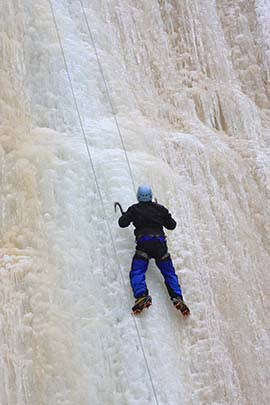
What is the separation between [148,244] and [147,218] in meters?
0.23

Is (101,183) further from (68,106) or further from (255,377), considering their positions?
(255,377)

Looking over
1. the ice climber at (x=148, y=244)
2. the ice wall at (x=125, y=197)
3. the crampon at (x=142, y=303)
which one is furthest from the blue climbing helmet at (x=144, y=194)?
the crampon at (x=142, y=303)

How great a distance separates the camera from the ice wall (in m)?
4.66

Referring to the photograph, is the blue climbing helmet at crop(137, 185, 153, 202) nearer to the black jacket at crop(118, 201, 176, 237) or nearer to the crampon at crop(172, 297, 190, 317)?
the black jacket at crop(118, 201, 176, 237)

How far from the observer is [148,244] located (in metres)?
4.84

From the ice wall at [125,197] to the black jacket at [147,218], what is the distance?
280 millimetres

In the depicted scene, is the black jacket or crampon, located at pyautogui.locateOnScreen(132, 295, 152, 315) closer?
crampon, located at pyautogui.locateOnScreen(132, 295, 152, 315)

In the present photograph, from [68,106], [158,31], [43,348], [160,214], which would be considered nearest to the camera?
[43,348]

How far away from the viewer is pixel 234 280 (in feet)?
18.1

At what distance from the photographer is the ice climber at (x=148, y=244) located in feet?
15.8

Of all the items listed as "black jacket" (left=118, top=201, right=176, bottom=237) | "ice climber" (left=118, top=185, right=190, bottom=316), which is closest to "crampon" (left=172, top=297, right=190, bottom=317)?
"ice climber" (left=118, top=185, right=190, bottom=316)

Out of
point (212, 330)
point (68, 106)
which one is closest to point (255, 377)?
point (212, 330)

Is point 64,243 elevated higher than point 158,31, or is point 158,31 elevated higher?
point 158,31

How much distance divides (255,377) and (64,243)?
208 centimetres
